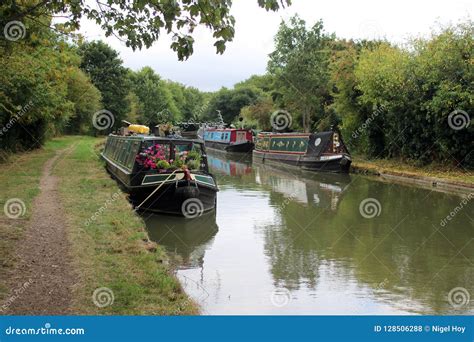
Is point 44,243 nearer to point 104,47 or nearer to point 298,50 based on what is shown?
point 298,50

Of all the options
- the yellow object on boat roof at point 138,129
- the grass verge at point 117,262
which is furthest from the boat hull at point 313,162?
the grass verge at point 117,262

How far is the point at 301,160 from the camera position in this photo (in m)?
24.5

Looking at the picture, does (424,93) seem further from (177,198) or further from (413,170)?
(177,198)

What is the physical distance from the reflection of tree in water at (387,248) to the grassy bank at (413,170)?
8.71 feet

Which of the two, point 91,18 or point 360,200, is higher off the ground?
point 91,18

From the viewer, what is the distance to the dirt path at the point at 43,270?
180 inches

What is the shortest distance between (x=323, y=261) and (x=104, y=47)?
4147cm

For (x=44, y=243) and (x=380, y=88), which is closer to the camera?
(x=44, y=243)

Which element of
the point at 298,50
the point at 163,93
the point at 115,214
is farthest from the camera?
the point at 163,93

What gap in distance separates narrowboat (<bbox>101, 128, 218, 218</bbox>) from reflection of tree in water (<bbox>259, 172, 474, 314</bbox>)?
→ 5.96 feet

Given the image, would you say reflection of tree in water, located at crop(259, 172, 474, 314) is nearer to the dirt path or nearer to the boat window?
Answer: the boat window

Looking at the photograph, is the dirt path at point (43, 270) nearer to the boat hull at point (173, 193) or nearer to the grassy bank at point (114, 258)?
the grassy bank at point (114, 258)

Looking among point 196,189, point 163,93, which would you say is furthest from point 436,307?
point 163,93

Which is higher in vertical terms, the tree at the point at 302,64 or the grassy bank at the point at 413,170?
the tree at the point at 302,64
